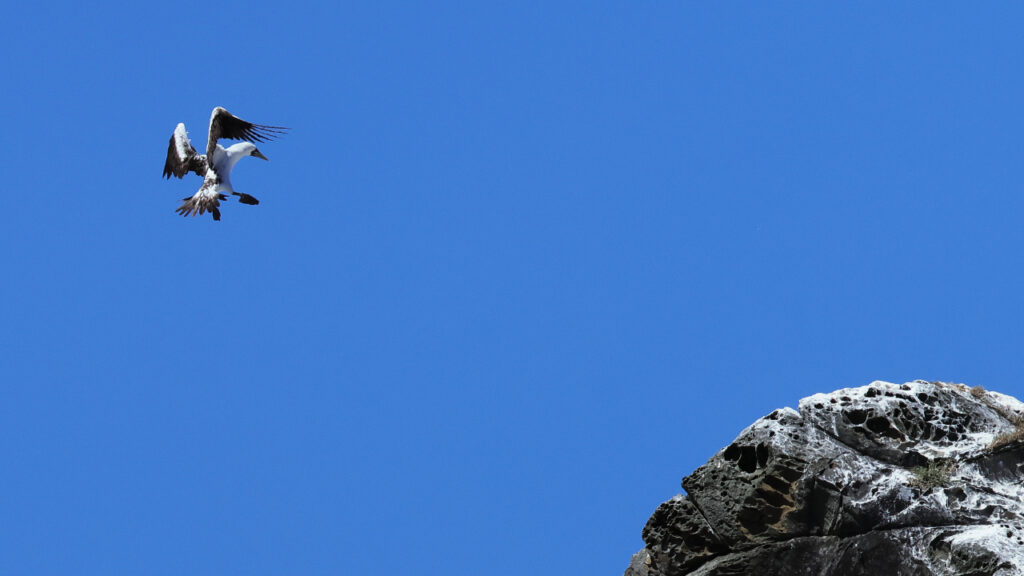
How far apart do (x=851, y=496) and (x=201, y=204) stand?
348 inches

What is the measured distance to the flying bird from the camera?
15.2 metres

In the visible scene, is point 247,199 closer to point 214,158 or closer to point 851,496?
point 214,158

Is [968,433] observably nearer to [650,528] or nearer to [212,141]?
[650,528]

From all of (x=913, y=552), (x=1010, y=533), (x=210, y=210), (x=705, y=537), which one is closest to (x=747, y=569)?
(x=705, y=537)

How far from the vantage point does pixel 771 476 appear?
10.6m

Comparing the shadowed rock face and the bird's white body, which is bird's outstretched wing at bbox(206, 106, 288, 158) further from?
the shadowed rock face

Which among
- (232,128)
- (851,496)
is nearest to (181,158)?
(232,128)

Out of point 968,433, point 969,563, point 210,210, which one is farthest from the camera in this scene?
point 210,210

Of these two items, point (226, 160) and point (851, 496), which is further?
point (226, 160)

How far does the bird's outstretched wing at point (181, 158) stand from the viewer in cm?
1622

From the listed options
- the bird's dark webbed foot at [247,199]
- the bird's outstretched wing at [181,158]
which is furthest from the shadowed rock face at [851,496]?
the bird's outstretched wing at [181,158]

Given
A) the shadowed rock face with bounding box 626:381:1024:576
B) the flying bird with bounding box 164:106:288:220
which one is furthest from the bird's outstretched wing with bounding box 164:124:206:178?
the shadowed rock face with bounding box 626:381:1024:576

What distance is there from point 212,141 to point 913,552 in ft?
32.9

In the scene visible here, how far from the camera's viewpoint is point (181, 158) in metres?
16.5
